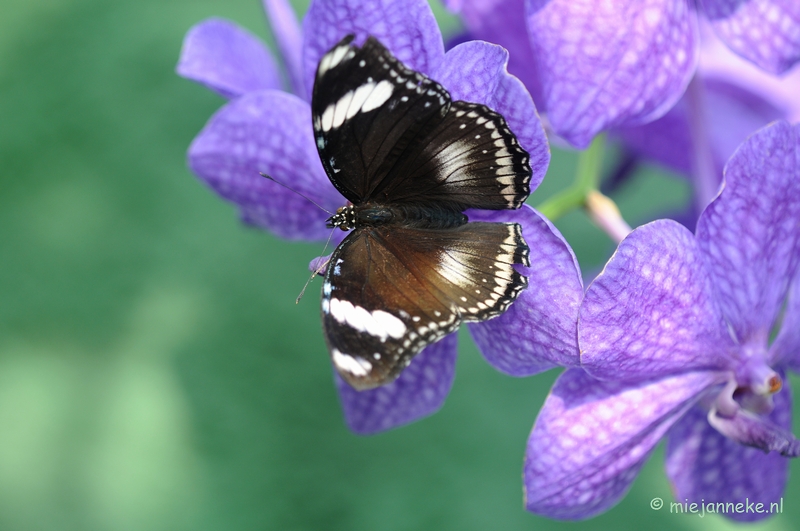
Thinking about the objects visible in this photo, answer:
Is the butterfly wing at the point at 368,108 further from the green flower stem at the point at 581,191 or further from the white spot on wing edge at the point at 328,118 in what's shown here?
the green flower stem at the point at 581,191

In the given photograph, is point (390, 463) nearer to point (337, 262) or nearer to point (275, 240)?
point (275, 240)

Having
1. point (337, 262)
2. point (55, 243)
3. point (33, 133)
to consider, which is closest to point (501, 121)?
point (337, 262)

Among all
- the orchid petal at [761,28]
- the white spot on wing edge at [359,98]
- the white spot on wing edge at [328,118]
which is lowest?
the white spot on wing edge at [328,118]

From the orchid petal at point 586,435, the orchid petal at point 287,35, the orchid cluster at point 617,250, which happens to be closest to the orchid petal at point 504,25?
the orchid cluster at point 617,250

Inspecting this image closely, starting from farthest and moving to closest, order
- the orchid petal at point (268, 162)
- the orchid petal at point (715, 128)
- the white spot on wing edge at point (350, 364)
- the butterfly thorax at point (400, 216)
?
the orchid petal at point (715, 128)
the orchid petal at point (268, 162)
the butterfly thorax at point (400, 216)
the white spot on wing edge at point (350, 364)

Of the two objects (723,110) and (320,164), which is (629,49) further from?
(723,110)

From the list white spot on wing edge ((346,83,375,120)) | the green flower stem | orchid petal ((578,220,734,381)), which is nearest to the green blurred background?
the green flower stem

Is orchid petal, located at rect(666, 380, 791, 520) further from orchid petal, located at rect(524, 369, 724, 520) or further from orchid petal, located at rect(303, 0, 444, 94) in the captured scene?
orchid petal, located at rect(303, 0, 444, 94)
